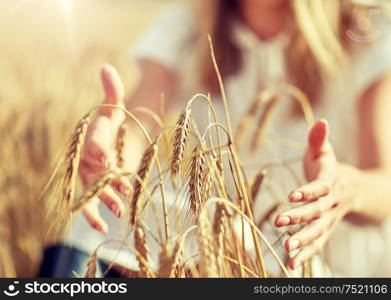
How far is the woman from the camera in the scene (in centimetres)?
138

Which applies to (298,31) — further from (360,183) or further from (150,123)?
(360,183)

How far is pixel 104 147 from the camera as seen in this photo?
2.37 ft

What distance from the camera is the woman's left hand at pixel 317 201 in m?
0.64

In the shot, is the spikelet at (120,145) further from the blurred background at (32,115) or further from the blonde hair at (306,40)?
the blonde hair at (306,40)

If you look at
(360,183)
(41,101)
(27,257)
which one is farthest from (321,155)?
(41,101)

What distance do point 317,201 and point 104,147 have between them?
0.23 meters

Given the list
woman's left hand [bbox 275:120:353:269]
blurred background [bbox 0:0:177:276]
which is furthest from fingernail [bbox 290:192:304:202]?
blurred background [bbox 0:0:177:276]

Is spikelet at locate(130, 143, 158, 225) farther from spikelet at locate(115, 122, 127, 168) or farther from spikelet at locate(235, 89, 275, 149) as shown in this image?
spikelet at locate(235, 89, 275, 149)

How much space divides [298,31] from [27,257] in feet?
2.59

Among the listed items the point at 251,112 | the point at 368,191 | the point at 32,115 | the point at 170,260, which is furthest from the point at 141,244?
the point at 32,115

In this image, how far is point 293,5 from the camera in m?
1.43

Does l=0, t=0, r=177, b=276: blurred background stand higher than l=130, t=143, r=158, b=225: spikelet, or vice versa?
l=0, t=0, r=177, b=276: blurred background

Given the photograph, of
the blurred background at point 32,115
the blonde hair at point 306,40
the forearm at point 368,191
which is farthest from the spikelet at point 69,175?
the blonde hair at point 306,40

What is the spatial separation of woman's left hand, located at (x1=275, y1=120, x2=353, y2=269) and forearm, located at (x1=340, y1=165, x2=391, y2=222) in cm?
3
